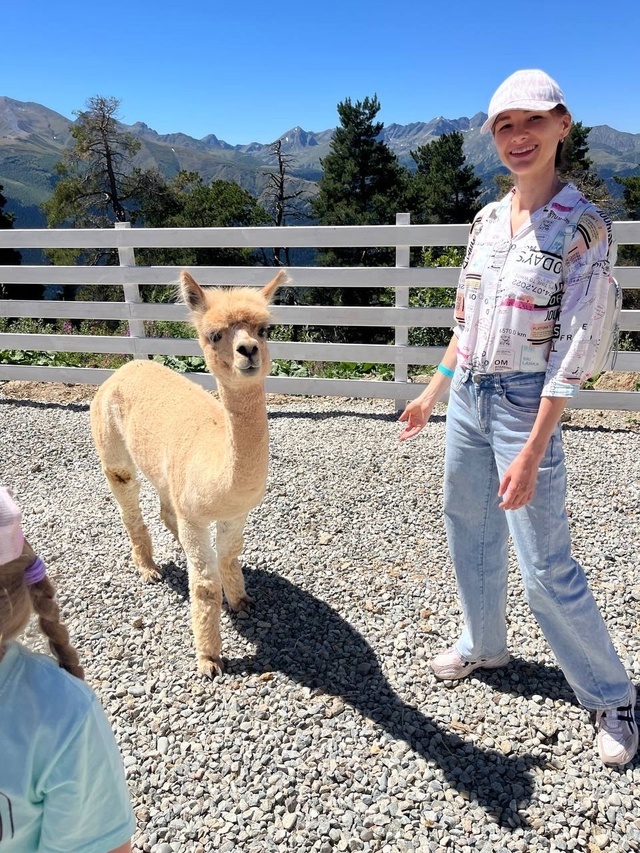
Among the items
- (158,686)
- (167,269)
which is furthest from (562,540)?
(167,269)

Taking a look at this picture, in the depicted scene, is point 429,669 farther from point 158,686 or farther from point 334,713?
point 158,686

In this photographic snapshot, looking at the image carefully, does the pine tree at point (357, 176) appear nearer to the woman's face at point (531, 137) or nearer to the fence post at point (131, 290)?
the fence post at point (131, 290)

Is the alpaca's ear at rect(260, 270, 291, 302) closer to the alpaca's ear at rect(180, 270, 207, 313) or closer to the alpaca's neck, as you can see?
the alpaca's ear at rect(180, 270, 207, 313)

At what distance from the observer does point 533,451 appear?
A: 1.88 metres

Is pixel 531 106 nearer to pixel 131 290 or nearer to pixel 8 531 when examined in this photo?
pixel 8 531

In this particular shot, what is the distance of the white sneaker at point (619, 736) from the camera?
224 cm

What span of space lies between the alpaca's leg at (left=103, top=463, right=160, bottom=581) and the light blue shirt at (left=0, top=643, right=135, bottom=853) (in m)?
2.53

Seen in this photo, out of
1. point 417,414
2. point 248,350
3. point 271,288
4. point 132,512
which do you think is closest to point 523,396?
point 417,414

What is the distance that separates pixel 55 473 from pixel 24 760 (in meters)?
4.58

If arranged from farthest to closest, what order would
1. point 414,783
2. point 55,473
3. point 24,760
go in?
point 55,473
point 414,783
point 24,760

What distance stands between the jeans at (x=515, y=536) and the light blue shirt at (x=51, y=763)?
1.46 meters

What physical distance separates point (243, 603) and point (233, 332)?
1.58 metres

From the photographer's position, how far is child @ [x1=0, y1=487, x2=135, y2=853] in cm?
107

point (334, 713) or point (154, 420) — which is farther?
point (154, 420)
